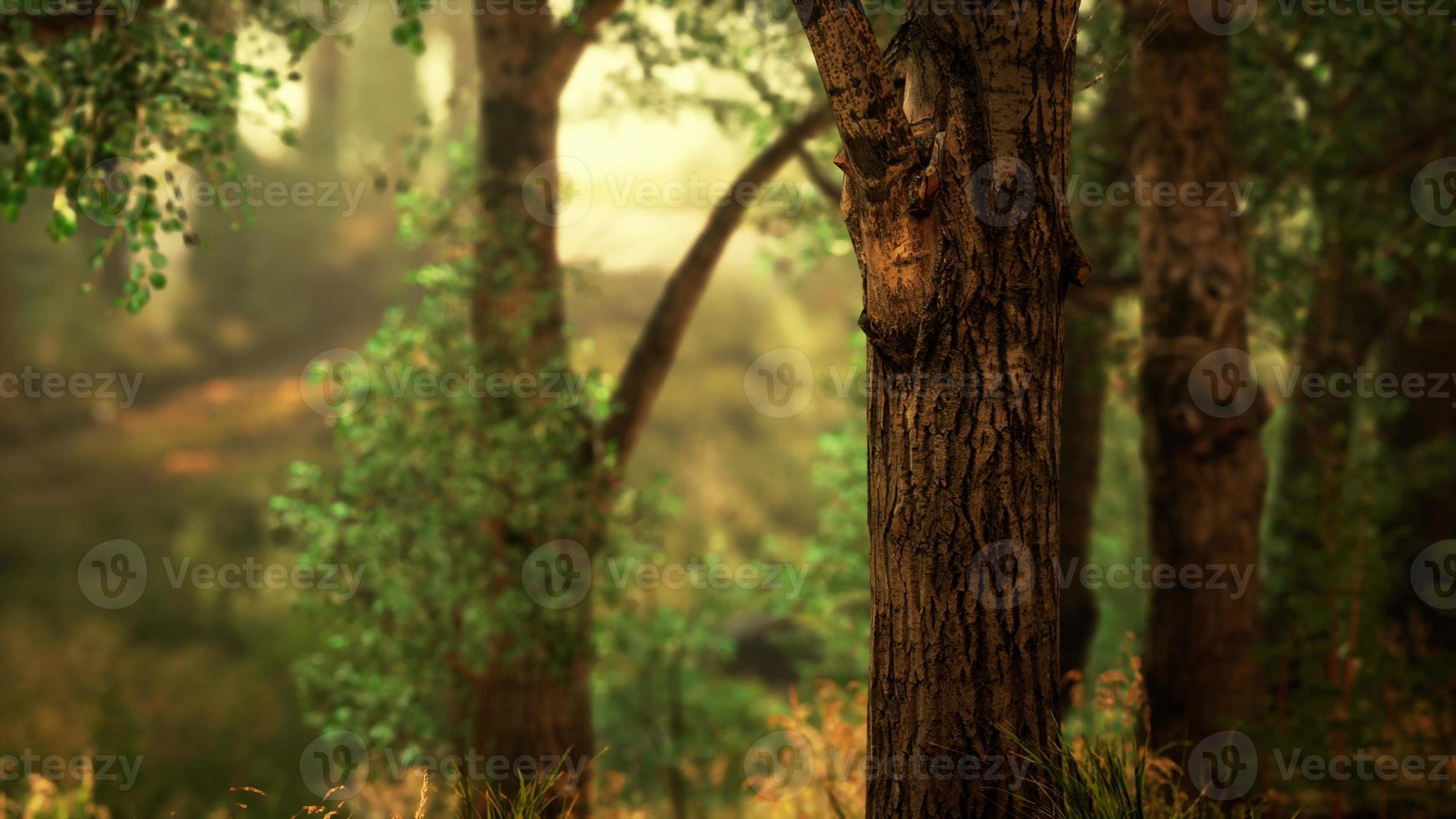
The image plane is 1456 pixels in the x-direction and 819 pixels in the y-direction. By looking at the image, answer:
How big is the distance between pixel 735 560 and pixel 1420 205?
12850mm

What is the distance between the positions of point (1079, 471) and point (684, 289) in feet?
12.5

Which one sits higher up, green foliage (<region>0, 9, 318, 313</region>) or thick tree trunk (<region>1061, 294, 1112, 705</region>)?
green foliage (<region>0, 9, 318, 313</region>)

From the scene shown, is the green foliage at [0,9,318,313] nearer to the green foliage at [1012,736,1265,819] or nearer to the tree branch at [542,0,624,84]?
the tree branch at [542,0,624,84]

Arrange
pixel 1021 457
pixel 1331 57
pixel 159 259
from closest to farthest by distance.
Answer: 1. pixel 1021 457
2. pixel 159 259
3. pixel 1331 57

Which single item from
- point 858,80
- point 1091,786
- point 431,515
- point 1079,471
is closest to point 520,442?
point 431,515

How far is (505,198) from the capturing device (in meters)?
7.64

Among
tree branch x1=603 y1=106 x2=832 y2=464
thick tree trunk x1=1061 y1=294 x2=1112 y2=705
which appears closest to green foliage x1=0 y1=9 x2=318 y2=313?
tree branch x1=603 y1=106 x2=832 y2=464

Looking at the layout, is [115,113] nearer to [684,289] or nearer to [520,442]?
[520,442]

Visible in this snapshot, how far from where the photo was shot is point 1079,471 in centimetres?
900

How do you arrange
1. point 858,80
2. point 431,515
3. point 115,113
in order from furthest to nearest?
point 431,515
point 115,113
point 858,80

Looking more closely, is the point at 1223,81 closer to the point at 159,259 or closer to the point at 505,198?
the point at 505,198

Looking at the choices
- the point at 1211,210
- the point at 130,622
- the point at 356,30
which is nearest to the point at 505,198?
the point at 1211,210

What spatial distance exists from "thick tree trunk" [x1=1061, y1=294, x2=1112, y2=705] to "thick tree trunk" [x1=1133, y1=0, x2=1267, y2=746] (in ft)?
5.79

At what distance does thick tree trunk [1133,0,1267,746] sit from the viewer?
6441 mm
